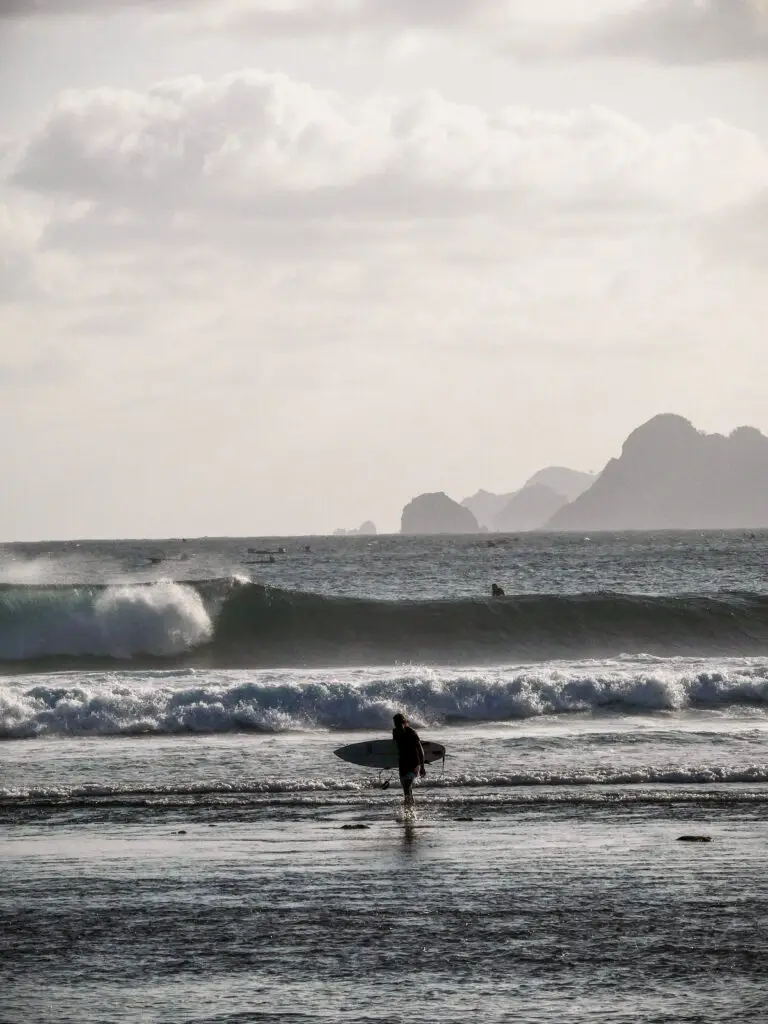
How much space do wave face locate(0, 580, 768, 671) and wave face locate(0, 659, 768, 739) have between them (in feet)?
41.1

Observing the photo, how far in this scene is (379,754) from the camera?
20297 mm

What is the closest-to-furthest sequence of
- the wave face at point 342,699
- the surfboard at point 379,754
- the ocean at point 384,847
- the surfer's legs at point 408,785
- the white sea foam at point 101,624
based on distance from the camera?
the ocean at point 384,847 → the surfer's legs at point 408,785 → the surfboard at point 379,754 → the wave face at point 342,699 → the white sea foam at point 101,624

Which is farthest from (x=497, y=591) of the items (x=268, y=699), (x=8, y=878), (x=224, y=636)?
(x=8, y=878)

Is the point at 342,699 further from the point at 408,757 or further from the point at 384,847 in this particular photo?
the point at 384,847

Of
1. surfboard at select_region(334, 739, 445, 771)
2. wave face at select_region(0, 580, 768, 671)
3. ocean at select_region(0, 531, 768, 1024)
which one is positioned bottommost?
ocean at select_region(0, 531, 768, 1024)

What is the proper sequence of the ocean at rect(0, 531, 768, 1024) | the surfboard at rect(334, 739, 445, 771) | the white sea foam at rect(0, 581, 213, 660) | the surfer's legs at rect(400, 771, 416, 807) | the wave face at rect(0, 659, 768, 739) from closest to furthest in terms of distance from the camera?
the ocean at rect(0, 531, 768, 1024)
the surfer's legs at rect(400, 771, 416, 807)
the surfboard at rect(334, 739, 445, 771)
the wave face at rect(0, 659, 768, 739)
the white sea foam at rect(0, 581, 213, 660)

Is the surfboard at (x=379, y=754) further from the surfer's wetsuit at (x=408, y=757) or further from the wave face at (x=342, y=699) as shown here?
the wave face at (x=342, y=699)

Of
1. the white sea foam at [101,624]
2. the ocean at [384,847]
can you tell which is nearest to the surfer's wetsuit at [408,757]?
the ocean at [384,847]

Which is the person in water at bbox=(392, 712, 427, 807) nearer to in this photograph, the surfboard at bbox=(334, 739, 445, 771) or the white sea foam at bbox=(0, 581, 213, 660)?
the surfboard at bbox=(334, 739, 445, 771)

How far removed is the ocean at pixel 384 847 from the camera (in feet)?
31.7

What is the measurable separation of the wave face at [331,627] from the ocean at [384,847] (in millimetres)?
2177

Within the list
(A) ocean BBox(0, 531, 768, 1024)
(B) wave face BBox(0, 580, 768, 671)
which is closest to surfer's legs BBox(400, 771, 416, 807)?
(A) ocean BBox(0, 531, 768, 1024)

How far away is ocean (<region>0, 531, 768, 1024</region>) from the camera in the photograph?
31.7ft

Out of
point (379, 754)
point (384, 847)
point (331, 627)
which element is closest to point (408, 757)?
point (379, 754)
